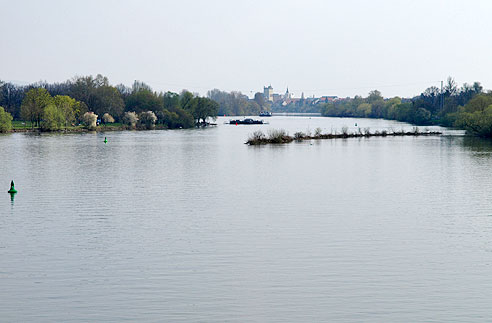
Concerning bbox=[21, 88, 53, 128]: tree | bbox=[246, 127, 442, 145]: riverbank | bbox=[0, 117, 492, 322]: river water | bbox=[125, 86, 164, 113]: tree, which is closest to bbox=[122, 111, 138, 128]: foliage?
bbox=[125, 86, 164, 113]: tree

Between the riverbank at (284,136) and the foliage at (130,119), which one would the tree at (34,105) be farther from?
the riverbank at (284,136)

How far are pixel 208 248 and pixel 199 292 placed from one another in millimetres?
5029

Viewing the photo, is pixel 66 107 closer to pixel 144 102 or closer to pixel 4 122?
pixel 4 122

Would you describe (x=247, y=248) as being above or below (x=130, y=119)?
below

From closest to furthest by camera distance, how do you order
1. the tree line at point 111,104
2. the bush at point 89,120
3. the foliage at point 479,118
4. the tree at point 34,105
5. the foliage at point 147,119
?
the foliage at point 479,118 → the tree at point 34,105 → the bush at point 89,120 → the tree line at point 111,104 → the foliage at point 147,119

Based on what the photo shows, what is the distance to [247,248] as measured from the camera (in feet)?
68.8

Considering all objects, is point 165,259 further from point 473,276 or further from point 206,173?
point 206,173

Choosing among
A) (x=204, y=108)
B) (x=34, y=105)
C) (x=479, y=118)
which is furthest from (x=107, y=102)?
(x=479, y=118)

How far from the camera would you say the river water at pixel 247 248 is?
14.8 metres

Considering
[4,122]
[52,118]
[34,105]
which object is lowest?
[4,122]

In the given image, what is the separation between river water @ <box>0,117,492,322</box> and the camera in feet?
48.5

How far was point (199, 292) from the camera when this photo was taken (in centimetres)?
1590

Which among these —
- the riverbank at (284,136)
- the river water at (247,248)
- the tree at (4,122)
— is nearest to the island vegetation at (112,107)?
the tree at (4,122)

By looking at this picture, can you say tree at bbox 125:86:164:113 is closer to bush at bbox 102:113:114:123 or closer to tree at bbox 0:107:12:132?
bush at bbox 102:113:114:123
